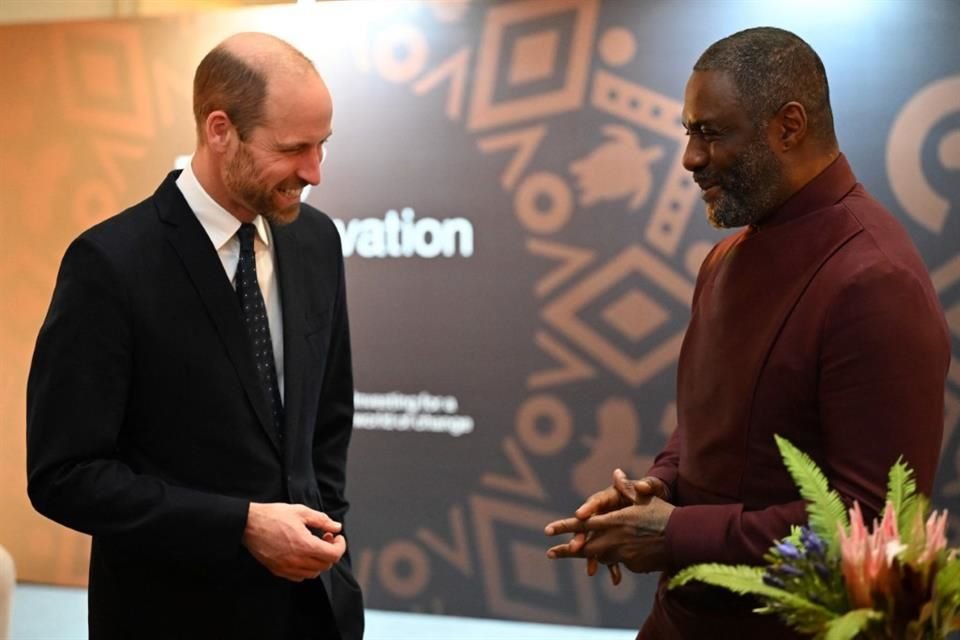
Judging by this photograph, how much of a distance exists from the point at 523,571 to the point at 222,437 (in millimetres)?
2603

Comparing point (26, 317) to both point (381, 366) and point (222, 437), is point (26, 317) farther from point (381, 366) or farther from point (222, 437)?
point (222, 437)

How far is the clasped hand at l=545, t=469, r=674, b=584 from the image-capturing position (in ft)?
6.87

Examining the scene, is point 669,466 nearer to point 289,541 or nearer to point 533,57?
point 289,541

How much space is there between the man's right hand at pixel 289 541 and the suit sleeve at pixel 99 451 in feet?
0.11

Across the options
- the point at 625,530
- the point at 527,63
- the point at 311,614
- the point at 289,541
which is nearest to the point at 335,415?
the point at 311,614

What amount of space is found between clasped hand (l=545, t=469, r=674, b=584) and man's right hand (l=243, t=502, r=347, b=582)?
39cm

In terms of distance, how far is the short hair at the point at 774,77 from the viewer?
214cm

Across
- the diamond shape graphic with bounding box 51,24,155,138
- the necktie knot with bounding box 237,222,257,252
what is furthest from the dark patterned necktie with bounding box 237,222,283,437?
the diamond shape graphic with bounding box 51,24,155,138

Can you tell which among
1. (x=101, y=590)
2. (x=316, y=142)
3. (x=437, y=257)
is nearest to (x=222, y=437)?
(x=101, y=590)

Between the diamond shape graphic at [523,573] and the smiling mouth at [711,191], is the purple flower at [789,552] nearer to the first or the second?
the smiling mouth at [711,191]

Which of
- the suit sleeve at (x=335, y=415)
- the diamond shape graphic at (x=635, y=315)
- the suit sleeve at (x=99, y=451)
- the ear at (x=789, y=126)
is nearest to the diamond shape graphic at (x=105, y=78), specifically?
the diamond shape graphic at (x=635, y=315)

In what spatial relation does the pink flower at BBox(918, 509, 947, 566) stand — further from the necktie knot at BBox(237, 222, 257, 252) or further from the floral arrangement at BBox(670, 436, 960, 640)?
the necktie knot at BBox(237, 222, 257, 252)

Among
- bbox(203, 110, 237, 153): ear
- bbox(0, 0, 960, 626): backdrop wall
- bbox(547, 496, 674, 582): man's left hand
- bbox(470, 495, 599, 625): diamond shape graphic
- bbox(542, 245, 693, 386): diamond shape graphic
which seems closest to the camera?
bbox(547, 496, 674, 582): man's left hand

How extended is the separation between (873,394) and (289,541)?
1.00 m
